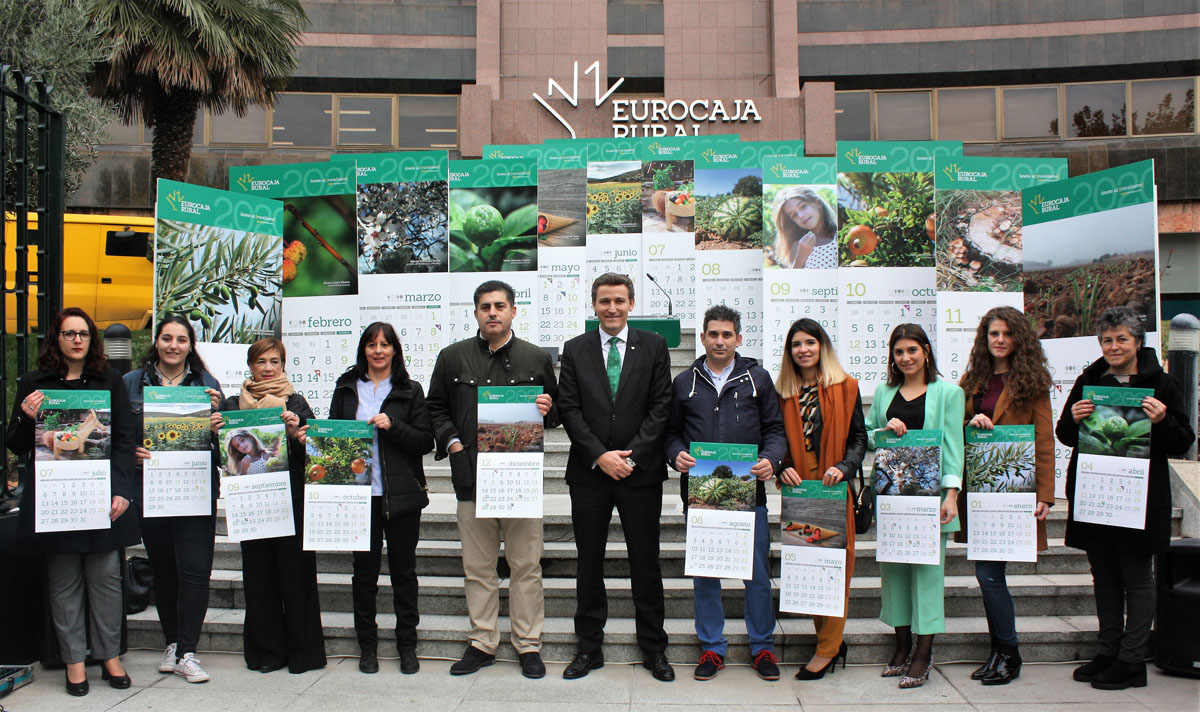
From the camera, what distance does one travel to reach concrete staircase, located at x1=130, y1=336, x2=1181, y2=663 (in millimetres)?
4824

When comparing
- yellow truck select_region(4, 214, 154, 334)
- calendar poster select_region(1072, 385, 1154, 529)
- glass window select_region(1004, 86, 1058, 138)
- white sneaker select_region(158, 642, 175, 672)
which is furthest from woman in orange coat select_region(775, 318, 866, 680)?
glass window select_region(1004, 86, 1058, 138)

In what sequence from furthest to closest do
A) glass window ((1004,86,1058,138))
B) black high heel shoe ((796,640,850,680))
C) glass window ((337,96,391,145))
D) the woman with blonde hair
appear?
glass window ((337,96,391,145))
glass window ((1004,86,1058,138))
the woman with blonde hair
black high heel shoe ((796,640,850,680))

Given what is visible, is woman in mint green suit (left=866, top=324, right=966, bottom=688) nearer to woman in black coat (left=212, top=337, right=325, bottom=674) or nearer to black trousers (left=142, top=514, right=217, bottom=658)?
woman in black coat (left=212, top=337, right=325, bottom=674)

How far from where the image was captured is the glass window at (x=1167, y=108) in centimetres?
1956

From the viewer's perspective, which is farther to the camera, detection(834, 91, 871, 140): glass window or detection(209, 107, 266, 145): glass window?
detection(834, 91, 871, 140): glass window

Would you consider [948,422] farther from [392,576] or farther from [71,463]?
[71,463]

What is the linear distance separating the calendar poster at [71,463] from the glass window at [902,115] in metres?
A: 19.3

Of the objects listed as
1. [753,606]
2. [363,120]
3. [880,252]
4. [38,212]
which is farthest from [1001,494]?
[363,120]

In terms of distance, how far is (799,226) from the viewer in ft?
24.9

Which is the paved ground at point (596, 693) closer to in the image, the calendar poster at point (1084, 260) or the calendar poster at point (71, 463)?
the calendar poster at point (71, 463)

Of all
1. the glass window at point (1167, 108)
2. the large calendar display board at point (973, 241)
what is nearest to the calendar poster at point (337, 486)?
the large calendar display board at point (973, 241)

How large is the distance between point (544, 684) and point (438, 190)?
14.7 feet

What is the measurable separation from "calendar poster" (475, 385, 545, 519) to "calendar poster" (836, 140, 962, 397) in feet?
12.3

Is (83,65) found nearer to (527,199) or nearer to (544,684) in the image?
(527,199)
